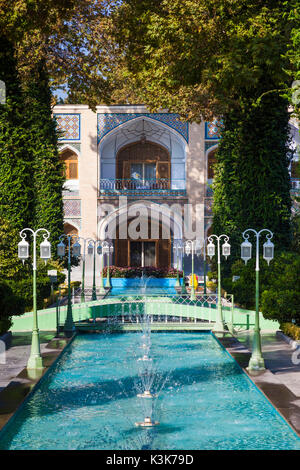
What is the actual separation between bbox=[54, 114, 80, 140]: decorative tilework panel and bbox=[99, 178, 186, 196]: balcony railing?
313 cm

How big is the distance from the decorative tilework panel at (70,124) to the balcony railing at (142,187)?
3.13m

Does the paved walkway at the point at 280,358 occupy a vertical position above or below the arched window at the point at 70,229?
below

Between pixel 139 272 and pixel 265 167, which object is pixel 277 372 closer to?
pixel 265 167

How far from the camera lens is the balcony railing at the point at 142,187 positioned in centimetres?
3506

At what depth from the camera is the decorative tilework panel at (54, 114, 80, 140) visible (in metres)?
34.8

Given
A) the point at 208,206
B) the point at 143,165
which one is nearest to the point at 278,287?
the point at 208,206

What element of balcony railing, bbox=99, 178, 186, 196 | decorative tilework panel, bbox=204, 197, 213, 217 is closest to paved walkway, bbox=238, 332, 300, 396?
decorative tilework panel, bbox=204, 197, 213, 217

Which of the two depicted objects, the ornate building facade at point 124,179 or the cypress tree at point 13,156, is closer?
the cypress tree at point 13,156

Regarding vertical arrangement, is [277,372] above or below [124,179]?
below

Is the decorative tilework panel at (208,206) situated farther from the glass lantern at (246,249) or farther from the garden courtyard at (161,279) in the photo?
the glass lantern at (246,249)

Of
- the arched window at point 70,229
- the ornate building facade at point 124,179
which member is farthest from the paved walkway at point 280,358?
the arched window at point 70,229

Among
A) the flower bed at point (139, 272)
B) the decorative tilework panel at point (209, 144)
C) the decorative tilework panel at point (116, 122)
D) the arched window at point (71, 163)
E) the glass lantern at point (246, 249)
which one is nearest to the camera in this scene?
the glass lantern at point (246, 249)

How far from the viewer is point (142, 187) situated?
37.0 meters

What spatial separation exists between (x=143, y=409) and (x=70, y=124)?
87.9 ft
